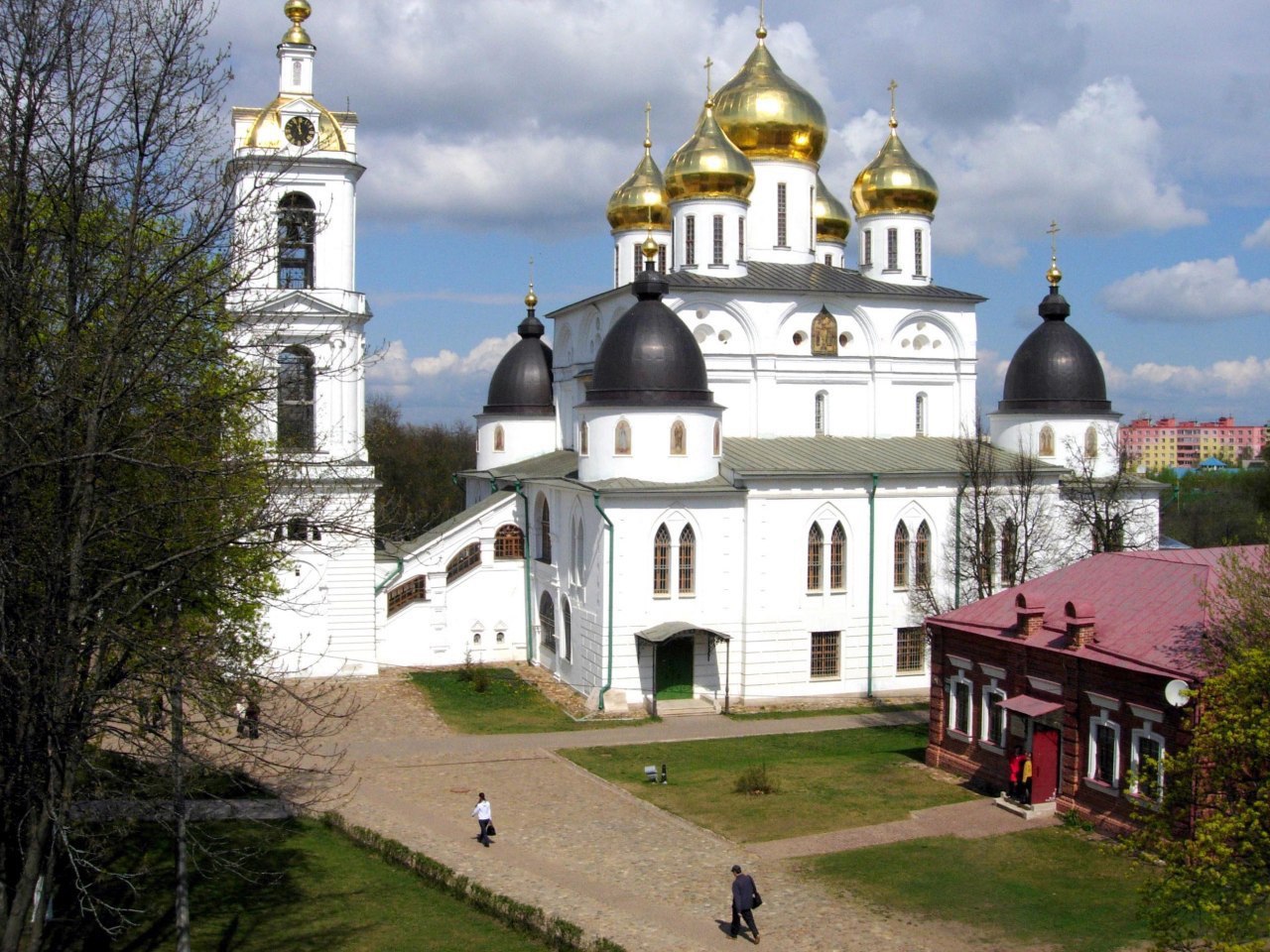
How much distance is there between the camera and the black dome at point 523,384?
118ft

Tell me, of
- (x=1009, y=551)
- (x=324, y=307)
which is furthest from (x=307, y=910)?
(x=1009, y=551)

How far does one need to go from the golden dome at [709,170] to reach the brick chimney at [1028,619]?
48.9 ft

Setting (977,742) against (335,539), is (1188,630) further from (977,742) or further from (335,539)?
(335,539)

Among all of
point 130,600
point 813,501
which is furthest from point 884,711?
point 130,600

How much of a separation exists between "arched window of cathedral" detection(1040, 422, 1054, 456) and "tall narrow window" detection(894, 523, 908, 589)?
202 inches

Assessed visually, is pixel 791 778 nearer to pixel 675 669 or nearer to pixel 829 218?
pixel 675 669

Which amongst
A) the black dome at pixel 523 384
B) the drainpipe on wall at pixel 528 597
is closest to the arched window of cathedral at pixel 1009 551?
the drainpipe on wall at pixel 528 597

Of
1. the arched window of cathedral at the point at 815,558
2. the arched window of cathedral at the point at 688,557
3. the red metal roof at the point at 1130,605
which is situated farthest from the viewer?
the arched window of cathedral at the point at 815,558

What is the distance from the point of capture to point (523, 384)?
3625 centimetres

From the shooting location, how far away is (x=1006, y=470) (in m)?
28.8

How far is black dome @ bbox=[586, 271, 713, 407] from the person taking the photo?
86.6ft

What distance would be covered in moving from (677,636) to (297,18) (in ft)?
47.8

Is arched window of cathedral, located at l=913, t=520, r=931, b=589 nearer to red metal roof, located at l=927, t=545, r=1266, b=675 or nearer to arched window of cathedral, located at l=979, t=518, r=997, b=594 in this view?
arched window of cathedral, located at l=979, t=518, r=997, b=594

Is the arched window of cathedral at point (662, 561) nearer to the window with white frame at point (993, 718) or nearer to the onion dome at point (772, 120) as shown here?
the window with white frame at point (993, 718)
